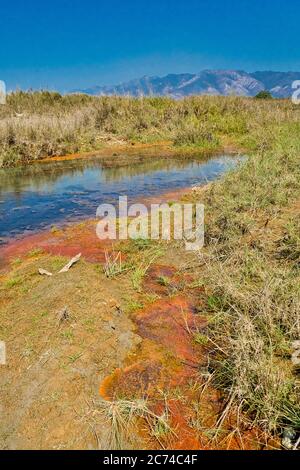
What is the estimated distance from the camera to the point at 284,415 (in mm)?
2352

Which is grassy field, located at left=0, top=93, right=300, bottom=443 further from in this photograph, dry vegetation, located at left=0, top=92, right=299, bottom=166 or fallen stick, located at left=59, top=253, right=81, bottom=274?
fallen stick, located at left=59, top=253, right=81, bottom=274

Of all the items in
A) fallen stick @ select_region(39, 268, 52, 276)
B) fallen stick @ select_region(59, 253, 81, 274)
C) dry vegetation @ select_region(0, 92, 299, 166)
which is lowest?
fallen stick @ select_region(39, 268, 52, 276)

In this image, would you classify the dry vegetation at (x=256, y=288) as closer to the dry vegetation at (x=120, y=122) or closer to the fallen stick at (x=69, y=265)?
the fallen stick at (x=69, y=265)

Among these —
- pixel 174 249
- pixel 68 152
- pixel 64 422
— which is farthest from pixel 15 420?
pixel 68 152

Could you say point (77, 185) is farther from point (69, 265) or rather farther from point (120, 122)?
point (120, 122)

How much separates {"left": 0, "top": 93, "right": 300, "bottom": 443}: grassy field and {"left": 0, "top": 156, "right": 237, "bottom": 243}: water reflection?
49.3 inches

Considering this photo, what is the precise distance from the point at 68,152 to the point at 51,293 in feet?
36.5

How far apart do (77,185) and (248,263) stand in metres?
6.58

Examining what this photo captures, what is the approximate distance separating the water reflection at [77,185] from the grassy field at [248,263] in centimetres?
125

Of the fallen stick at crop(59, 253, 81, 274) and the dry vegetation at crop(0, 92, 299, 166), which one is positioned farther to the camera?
the dry vegetation at crop(0, 92, 299, 166)

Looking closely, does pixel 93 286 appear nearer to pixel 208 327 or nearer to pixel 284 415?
pixel 208 327

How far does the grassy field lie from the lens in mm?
2525

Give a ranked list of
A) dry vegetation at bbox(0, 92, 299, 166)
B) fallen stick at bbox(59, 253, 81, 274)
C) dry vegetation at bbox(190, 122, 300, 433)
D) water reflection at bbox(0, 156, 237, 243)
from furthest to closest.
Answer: dry vegetation at bbox(0, 92, 299, 166), water reflection at bbox(0, 156, 237, 243), fallen stick at bbox(59, 253, 81, 274), dry vegetation at bbox(190, 122, 300, 433)

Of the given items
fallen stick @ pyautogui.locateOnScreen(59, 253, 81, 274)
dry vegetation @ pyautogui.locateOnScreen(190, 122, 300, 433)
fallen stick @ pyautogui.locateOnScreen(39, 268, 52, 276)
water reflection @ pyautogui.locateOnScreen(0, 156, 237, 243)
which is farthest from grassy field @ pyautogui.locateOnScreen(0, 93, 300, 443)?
water reflection @ pyautogui.locateOnScreen(0, 156, 237, 243)
